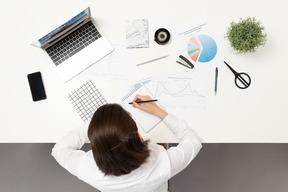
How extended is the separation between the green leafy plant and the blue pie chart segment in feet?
0.30

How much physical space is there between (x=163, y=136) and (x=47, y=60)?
2.03ft

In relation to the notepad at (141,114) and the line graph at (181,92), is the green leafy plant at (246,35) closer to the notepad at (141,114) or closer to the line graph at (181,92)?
→ the line graph at (181,92)

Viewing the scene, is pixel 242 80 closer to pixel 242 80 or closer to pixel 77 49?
pixel 242 80

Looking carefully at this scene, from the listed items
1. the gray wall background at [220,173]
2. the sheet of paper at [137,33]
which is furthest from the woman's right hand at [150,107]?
the gray wall background at [220,173]

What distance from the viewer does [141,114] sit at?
3.18ft

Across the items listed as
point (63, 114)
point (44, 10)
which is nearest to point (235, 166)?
point (63, 114)

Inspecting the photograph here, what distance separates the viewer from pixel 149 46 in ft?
3.30

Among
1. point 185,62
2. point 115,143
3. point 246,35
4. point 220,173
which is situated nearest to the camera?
point 115,143

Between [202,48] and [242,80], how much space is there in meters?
0.22

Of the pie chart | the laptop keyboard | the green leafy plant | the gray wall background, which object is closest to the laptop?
the laptop keyboard

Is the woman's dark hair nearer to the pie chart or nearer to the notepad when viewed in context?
the notepad

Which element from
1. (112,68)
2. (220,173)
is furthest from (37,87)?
(220,173)

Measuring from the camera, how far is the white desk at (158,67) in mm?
964

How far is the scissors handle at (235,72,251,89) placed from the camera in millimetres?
974
